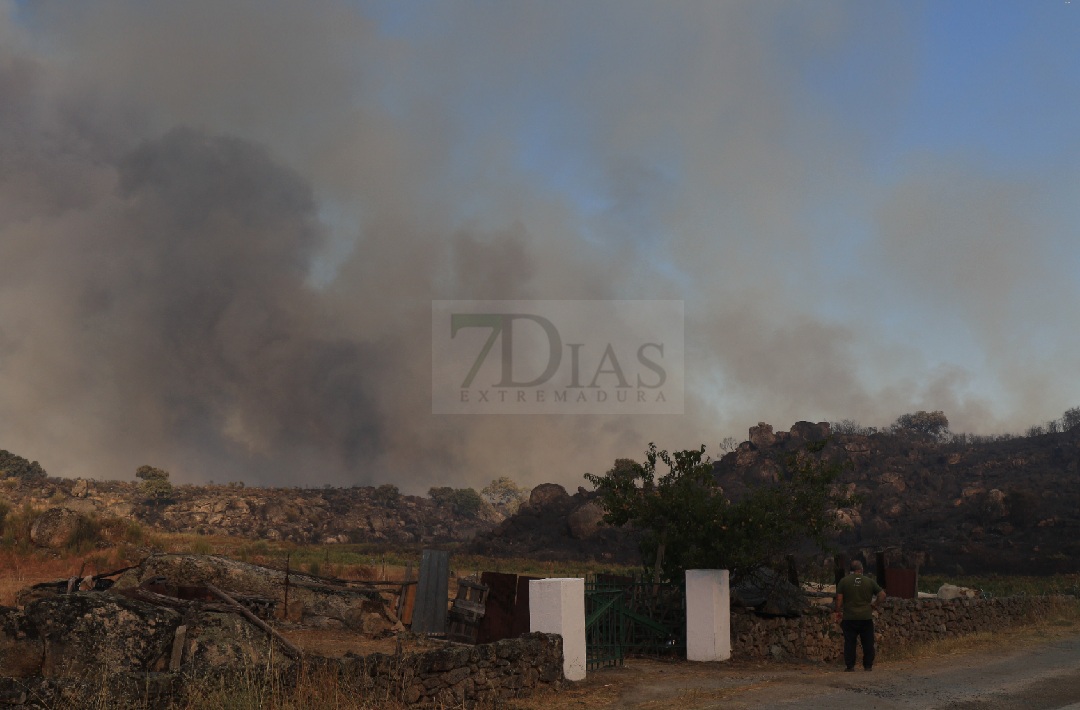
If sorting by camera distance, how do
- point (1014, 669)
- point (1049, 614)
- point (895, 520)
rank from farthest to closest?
point (895, 520) → point (1049, 614) → point (1014, 669)

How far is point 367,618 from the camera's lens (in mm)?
20188

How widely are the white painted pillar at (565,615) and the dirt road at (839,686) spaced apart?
0.40 metres

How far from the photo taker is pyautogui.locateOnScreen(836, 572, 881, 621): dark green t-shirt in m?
14.2

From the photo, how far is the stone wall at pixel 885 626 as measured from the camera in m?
16.4

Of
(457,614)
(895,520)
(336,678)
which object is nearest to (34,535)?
(457,614)

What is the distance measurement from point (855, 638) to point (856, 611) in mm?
632

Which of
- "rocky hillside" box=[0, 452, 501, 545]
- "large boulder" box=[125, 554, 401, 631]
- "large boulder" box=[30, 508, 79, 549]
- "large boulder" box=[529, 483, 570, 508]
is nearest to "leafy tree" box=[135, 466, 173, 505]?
"rocky hillside" box=[0, 452, 501, 545]

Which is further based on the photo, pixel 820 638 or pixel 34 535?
pixel 34 535

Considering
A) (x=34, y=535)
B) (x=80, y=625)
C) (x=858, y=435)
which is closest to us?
(x=80, y=625)

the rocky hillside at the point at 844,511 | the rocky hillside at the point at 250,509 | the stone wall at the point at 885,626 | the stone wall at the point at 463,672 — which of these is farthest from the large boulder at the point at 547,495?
the stone wall at the point at 463,672

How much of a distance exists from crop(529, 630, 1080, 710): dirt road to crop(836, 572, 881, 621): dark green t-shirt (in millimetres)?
1000

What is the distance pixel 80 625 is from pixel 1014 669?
1608 cm

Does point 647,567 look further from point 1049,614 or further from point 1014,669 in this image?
point 1049,614

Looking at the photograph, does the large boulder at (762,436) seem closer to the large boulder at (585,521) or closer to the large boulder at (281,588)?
the large boulder at (585,521)
